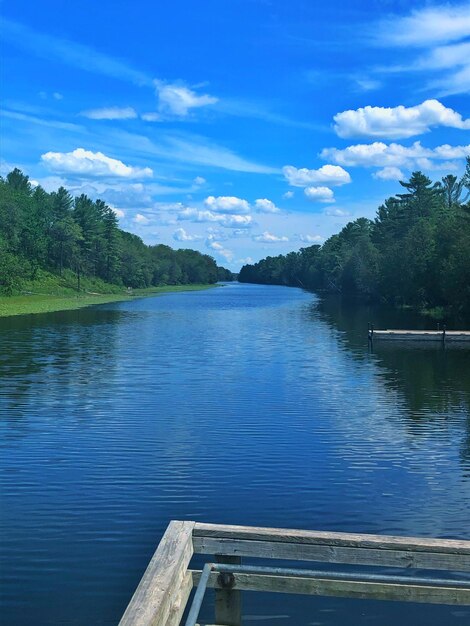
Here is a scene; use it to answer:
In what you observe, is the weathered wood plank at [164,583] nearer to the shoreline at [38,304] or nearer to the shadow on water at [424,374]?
the shadow on water at [424,374]

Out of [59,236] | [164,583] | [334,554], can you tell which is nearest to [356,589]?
[334,554]

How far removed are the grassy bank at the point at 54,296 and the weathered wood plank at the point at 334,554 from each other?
8024 cm

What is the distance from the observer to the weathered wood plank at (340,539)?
8258 mm

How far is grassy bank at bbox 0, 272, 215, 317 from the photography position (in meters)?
95.9

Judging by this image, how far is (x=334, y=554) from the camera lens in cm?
845

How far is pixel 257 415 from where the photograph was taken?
2827 cm

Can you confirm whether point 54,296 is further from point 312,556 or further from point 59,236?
point 312,556

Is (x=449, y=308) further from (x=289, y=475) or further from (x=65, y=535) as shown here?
(x=65, y=535)

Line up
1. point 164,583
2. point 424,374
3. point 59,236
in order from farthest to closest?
point 59,236, point 424,374, point 164,583

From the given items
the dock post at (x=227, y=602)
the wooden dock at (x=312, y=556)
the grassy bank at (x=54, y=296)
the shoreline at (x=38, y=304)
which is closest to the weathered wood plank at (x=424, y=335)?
the shoreline at (x=38, y=304)

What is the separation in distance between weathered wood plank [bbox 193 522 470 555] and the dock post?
488 mm

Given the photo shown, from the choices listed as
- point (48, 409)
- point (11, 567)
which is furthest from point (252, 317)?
point (11, 567)

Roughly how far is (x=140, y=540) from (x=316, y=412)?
15.6m

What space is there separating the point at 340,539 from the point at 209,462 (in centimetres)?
1300
